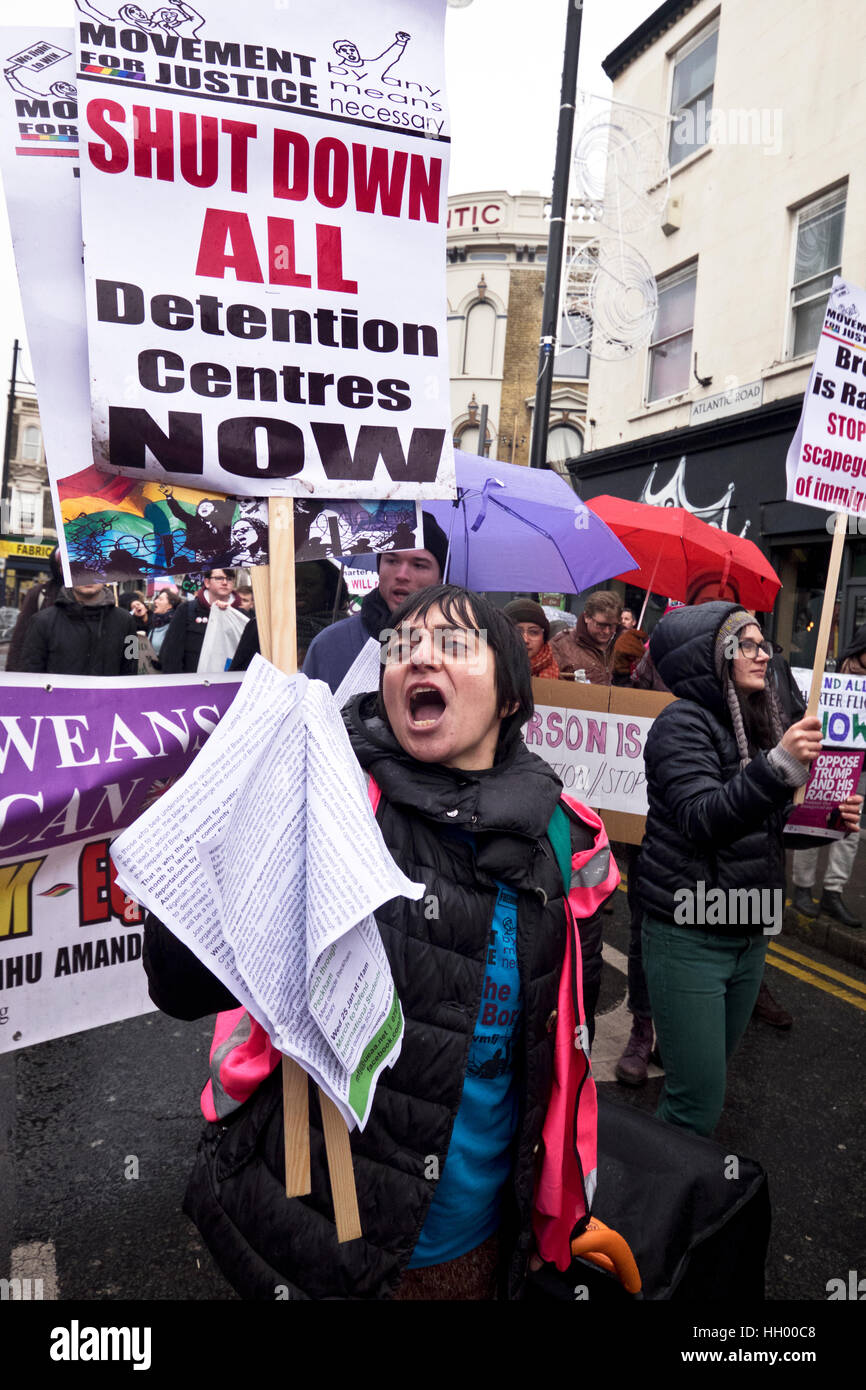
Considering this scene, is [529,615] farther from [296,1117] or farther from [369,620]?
[296,1117]

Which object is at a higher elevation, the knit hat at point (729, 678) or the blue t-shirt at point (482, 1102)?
the knit hat at point (729, 678)

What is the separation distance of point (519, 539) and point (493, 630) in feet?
10.5

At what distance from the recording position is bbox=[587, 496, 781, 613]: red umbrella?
22.4 feet

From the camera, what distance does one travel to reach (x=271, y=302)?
63.1 inches

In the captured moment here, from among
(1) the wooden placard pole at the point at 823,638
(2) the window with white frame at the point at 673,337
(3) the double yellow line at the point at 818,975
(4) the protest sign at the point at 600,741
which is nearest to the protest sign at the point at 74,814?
(1) the wooden placard pole at the point at 823,638

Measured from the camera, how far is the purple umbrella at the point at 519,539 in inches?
183

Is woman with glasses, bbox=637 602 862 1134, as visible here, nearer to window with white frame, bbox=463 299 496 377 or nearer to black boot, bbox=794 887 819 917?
black boot, bbox=794 887 819 917

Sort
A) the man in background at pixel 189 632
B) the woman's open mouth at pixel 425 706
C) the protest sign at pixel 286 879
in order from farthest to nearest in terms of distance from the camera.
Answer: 1. the man in background at pixel 189 632
2. the woman's open mouth at pixel 425 706
3. the protest sign at pixel 286 879

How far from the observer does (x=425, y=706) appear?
1598 mm

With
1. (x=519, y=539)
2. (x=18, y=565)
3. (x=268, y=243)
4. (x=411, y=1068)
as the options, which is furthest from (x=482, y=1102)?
(x=18, y=565)

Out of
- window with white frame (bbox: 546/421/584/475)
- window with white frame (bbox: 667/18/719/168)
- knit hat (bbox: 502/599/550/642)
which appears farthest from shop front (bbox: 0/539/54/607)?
knit hat (bbox: 502/599/550/642)

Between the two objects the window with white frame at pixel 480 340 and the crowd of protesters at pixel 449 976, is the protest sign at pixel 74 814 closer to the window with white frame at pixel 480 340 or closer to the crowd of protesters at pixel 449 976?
the crowd of protesters at pixel 449 976

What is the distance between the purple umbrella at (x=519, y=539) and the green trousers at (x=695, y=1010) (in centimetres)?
249
